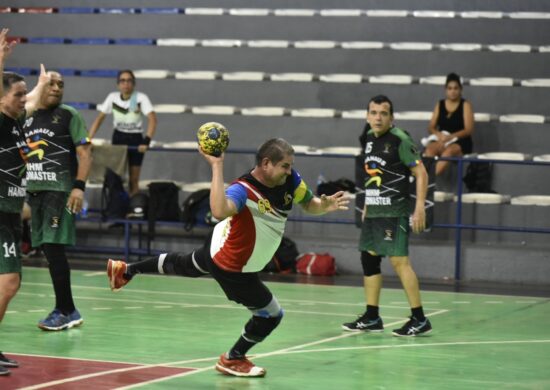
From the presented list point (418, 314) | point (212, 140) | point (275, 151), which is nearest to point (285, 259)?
point (418, 314)

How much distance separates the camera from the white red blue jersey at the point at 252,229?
7980mm

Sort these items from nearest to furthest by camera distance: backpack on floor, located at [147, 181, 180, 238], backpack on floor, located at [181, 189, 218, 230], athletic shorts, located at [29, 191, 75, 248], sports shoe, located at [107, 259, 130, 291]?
sports shoe, located at [107, 259, 130, 291] < athletic shorts, located at [29, 191, 75, 248] < backpack on floor, located at [181, 189, 218, 230] < backpack on floor, located at [147, 181, 180, 238]

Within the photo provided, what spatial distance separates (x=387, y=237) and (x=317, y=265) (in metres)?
5.41

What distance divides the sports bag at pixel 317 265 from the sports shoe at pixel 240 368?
7.76 meters

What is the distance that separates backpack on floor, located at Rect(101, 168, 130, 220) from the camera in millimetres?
16938

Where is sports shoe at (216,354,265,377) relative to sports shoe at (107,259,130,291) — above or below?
below

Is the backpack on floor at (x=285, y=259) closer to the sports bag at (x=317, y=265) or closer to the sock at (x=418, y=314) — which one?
the sports bag at (x=317, y=265)

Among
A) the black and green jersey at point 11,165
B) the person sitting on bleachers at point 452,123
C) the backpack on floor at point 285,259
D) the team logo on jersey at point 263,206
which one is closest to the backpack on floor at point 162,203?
the backpack on floor at point 285,259

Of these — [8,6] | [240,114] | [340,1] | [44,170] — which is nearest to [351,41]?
[340,1]

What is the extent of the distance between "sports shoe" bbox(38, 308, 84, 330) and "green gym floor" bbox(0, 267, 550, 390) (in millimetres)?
71

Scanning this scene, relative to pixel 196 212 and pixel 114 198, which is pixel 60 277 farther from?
pixel 114 198

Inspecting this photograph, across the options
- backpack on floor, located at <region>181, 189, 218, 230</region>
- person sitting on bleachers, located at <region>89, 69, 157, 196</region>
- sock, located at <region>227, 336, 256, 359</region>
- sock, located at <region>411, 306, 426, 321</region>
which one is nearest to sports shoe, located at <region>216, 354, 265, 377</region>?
sock, located at <region>227, 336, 256, 359</region>

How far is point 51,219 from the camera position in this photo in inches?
405

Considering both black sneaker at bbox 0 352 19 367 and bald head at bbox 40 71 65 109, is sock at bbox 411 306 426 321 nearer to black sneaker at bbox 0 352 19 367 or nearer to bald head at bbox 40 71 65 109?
bald head at bbox 40 71 65 109
